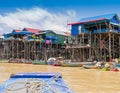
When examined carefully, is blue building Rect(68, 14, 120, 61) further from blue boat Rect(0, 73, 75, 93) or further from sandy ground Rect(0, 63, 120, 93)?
blue boat Rect(0, 73, 75, 93)

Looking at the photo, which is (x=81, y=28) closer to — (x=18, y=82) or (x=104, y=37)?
(x=104, y=37)

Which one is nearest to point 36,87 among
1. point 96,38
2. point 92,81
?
point 92,81

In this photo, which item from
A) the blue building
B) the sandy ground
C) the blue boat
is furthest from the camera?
the blue building

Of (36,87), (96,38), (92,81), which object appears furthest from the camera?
(96,38)

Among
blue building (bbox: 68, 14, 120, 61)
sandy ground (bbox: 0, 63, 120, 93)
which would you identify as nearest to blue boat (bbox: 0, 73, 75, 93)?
sandy ground (bbox: 0, 63, 120, 93)

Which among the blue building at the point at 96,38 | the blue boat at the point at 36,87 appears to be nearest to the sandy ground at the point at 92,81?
the blue boat at the point at 36,87

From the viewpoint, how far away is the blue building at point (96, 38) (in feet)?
138

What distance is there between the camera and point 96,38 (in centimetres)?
4431

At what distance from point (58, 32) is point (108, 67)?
30.7m

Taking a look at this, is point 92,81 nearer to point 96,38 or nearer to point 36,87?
point 36,87

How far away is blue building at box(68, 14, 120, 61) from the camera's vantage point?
42000mm

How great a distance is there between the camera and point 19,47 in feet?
197

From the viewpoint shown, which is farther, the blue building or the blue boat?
the blue building

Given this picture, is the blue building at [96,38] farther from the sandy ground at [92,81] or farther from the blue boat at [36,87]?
the blue boat at [36,87]
